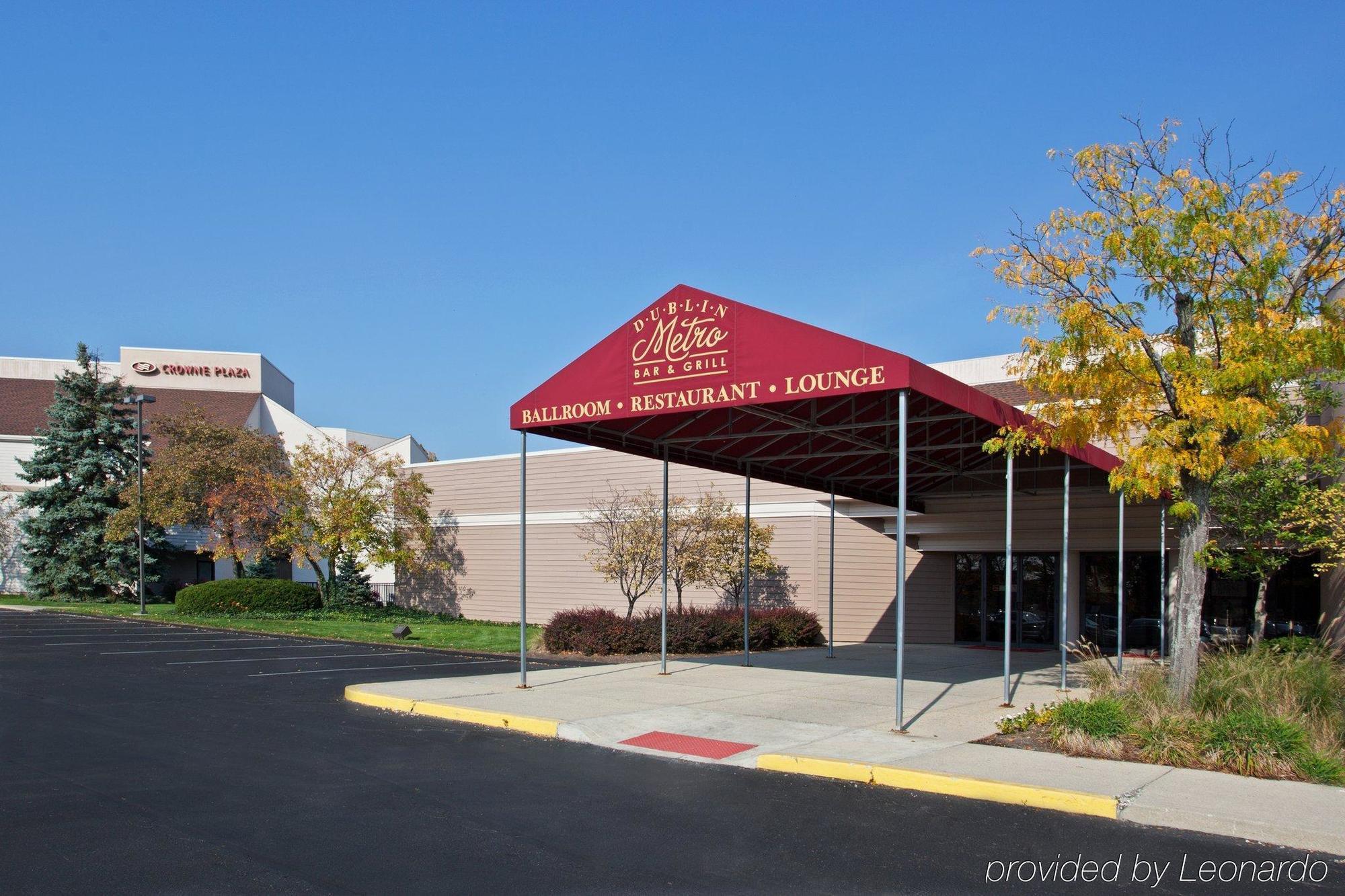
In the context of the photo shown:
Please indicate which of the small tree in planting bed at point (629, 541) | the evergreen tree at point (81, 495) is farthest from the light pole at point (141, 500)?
the small tree in planting bed at point (629, 541)

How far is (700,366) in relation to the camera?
13016 millimetres

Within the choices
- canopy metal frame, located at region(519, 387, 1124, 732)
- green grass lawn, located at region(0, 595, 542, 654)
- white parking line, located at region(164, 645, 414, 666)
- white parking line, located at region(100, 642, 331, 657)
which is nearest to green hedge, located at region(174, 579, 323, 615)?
green grass lawn, located at region(0, 595, 542, 654)

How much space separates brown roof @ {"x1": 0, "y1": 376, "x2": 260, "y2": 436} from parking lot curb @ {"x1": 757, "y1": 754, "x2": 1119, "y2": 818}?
53.3 metres

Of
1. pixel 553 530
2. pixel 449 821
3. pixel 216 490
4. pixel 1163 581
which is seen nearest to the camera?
pixel 449 821

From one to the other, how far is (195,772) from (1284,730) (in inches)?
385

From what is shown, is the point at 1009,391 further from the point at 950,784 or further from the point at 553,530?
the point at 950,784

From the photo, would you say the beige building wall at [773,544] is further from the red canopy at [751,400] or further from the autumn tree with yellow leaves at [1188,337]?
the autumn tree with yellow leaves at [1188,337]

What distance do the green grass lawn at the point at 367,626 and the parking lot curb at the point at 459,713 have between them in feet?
31.1

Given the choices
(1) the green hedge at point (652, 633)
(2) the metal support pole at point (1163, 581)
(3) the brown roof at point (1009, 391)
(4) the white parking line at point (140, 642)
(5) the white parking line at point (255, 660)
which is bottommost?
(4) the white parking line at point (140, 642)

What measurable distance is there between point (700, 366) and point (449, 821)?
22.4ft

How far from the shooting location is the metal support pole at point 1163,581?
61.3ft

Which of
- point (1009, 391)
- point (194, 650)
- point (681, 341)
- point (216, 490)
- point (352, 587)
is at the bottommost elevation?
point (194, 650)

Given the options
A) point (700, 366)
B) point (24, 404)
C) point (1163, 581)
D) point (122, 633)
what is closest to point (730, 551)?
point (1163, 581)

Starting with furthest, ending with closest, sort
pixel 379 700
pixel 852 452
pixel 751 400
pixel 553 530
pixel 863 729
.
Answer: pixel 553 530 < pixel 852 452 < pixel 379 700 < pixel 751 400 < pixel 863 729
